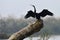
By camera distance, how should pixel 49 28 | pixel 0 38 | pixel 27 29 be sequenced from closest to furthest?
pixel 27 29
pixel 0 38
pixel 49 28

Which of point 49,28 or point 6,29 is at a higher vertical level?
point 6,29

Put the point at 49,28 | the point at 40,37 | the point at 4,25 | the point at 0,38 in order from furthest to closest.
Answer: the point at 4,25, the point at 49,28, the point at 40,37, the point at 0,38

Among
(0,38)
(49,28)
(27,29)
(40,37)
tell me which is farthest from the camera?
(49,28)

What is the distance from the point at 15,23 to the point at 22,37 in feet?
2.79

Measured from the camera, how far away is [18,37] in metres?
1.25

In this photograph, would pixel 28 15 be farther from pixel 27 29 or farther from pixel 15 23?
pixel 15 23

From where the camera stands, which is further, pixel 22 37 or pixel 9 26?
pixel 9 26

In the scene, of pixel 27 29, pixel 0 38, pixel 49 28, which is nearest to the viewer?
pixel 27 29

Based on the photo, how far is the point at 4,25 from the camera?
7.51ft

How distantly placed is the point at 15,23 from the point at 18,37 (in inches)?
33.3

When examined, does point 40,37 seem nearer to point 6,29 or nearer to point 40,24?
point 6,29

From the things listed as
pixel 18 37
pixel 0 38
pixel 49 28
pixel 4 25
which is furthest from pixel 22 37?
pixel 4 25

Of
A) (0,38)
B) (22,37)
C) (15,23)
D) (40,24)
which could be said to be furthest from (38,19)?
(15,23)

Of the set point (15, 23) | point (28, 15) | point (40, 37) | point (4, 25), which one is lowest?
point (28, 15)
